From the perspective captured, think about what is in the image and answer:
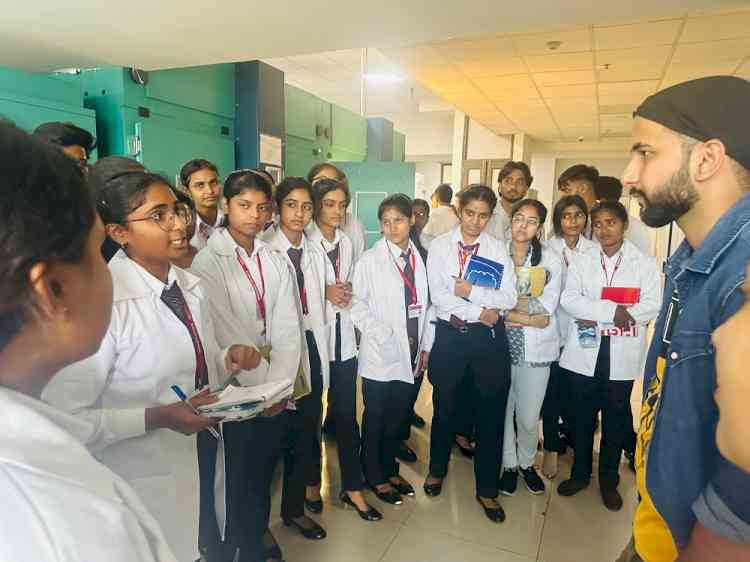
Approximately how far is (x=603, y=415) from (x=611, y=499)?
441 mm

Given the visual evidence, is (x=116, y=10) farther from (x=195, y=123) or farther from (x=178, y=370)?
(x=178, y=370)

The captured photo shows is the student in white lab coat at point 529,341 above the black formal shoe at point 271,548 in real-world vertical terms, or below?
above

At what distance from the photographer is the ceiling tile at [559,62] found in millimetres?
4845

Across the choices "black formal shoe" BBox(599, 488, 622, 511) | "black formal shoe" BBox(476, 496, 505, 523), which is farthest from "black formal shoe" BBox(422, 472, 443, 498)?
"black formal shoe" BBox(599, 488, 622, 511)

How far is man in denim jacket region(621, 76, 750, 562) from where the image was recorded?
2.33 ft

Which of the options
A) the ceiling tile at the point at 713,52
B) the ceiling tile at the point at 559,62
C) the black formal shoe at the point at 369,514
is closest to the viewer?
the black formal shoe at the point at 369,514

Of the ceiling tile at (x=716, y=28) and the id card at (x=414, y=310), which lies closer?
the id card at (x=414, y=310)

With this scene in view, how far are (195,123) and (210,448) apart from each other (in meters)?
2.81

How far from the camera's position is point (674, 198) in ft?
3.27

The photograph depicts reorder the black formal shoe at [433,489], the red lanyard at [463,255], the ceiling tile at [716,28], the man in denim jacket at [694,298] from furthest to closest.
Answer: the ceiling tile at [716,28] < the black formal shoe at [433,489] < the red lanyard at [463,255] < the man in denim jacket at [694,298]

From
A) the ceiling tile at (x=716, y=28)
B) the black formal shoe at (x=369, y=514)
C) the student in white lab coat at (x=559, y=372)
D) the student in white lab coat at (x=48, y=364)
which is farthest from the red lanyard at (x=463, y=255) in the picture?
the ceiling tile at (x=716, y=28)

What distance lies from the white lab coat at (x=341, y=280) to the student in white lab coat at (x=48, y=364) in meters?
1.74

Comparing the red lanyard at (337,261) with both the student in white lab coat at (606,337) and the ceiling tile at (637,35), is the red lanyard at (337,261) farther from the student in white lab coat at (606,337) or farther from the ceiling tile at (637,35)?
the ceiling tile at (637,35)

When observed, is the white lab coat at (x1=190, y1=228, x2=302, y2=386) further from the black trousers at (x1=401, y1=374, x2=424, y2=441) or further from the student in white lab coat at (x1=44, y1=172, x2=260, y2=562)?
the black trousers at (x1=401, y1=374, x2=424, y2=441)
